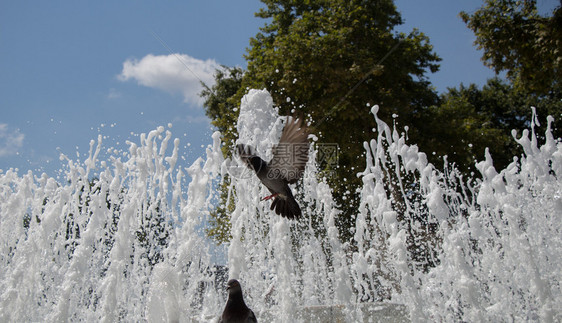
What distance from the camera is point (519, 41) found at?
10.3 meters

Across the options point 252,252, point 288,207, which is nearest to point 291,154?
point 288,207

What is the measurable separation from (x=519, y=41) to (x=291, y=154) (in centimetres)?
937

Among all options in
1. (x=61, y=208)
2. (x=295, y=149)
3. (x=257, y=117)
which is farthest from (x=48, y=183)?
(x=295, y=149)

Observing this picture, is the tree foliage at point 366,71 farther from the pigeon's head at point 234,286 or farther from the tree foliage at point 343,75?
the pigeon's head at point 234,286

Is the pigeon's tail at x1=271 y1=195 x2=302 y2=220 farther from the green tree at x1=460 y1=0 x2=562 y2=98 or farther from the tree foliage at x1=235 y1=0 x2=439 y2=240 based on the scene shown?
the green tree at x1=460 y1=0 x2=562 y2=98

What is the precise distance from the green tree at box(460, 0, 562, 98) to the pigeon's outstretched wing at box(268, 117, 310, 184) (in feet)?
28.5

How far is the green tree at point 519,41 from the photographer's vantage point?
971cm

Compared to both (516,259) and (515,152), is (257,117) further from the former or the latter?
(515,152)

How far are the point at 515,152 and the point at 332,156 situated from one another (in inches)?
358

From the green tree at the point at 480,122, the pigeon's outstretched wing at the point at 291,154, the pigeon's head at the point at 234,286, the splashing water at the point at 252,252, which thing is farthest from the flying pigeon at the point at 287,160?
the green tree at the point at 480,122

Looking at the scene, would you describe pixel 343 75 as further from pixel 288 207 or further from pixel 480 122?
pixel 480 122

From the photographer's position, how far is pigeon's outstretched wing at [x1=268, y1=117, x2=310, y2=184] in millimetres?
3492

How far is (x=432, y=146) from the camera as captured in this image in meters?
11.5

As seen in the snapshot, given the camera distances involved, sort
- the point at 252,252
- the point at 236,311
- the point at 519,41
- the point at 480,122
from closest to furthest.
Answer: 1. the point at 236,311
2. the point at 252,252
3. the point at 519,41
4. the point at 480,122
